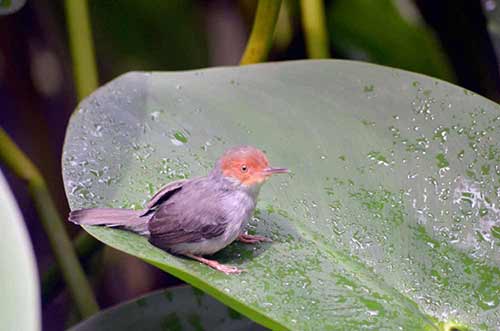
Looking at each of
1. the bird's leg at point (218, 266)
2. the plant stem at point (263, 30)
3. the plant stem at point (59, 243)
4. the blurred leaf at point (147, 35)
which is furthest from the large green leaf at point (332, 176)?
the blurred leaf at point (147, 35)

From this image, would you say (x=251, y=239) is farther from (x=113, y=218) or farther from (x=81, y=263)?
(x=81, y=263)

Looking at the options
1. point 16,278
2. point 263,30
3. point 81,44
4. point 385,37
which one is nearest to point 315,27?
point 263,30

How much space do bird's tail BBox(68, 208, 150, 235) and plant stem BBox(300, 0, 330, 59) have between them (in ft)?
2.12

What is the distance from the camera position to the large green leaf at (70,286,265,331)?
A: 1021 mm

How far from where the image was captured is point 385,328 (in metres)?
0.76

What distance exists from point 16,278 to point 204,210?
0.37 m

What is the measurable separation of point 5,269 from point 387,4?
1260mm

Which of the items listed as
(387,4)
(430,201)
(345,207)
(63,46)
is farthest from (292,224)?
(63,46)

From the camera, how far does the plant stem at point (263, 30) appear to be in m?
1.19

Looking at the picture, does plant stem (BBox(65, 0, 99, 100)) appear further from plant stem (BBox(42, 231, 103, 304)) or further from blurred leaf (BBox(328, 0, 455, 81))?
blurred leaf (BBox(328, 0, 455, 81))

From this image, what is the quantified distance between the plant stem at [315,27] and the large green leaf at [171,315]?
21.6 inches

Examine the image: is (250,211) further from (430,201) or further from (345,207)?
(430,201)

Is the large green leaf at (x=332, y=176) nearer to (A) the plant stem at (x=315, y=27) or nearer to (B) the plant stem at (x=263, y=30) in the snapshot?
(B) the plant stem at (x=263, y=30)

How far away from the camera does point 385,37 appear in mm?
1628
